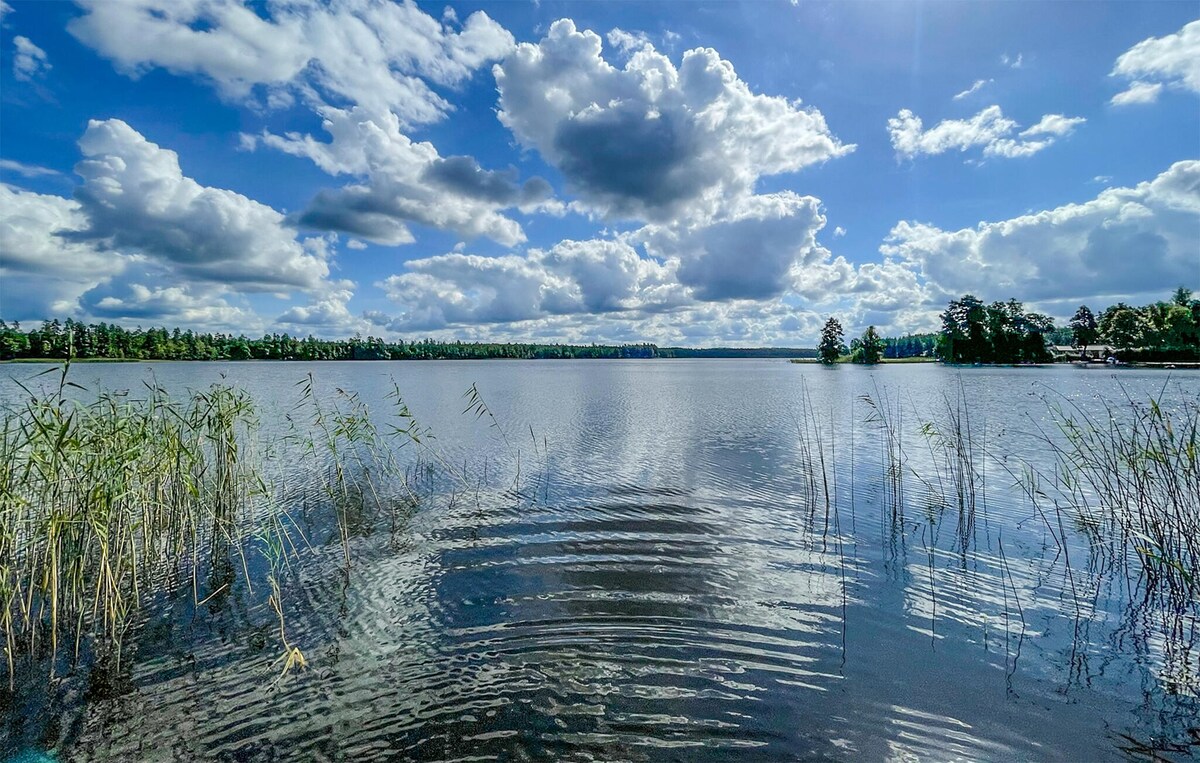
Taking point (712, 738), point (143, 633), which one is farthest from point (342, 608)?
point (712, 738)

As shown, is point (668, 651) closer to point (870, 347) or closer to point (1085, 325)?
point (870, 347)

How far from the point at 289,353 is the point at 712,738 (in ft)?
739

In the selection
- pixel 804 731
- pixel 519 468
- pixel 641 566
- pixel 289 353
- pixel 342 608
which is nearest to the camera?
pixel 804 731

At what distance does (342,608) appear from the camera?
8906 millimetres

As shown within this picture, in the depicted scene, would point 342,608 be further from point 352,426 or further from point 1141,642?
point 1141,642

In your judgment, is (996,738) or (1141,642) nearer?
(996,738)

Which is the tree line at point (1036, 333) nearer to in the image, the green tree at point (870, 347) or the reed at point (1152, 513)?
the green tree at point (870, 347)

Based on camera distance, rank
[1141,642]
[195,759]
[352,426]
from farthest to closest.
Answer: [352,426] → [1141,642] → [195,759]

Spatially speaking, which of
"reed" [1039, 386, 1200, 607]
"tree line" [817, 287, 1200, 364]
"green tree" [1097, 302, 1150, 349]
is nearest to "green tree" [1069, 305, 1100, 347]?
"tree line" [817, 287, 1200, 364]

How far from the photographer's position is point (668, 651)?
24.6ft

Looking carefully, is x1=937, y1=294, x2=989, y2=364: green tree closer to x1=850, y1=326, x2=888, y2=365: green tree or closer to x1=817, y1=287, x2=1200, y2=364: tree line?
x1=817, y1=287, x2=1200, y2=364: tree line

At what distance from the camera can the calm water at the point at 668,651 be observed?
5781 millimetres

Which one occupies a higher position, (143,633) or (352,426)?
(352,426)

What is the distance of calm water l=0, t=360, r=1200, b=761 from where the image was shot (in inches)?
228
